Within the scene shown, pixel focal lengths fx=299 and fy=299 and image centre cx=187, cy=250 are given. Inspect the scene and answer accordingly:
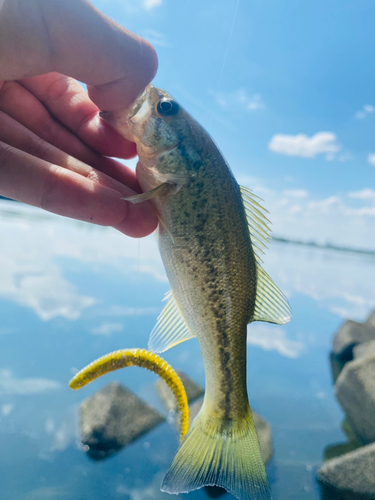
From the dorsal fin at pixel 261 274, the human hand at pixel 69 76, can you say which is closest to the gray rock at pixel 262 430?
the dorsal fin at pixel 261 274

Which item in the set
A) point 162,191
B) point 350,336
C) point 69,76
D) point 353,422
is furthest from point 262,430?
point 350,336

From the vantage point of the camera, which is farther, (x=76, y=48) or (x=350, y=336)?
(x=350, y=336)

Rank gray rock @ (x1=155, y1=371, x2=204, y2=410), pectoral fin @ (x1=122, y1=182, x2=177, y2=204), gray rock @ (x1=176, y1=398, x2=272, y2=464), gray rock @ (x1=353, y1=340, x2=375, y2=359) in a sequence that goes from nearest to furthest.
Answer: pectoral fin @ (x1=122, y1=182, x2=177, y2=204), gray rock @ (x1=176, y1=398, x2=272, y2=464), gray rock @ (x1=155, y1=371, x2=204, y2=410), gray rock @ (x1=353, y1=340, x2=375, y2=359)

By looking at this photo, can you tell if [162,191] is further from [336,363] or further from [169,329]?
[336,363]

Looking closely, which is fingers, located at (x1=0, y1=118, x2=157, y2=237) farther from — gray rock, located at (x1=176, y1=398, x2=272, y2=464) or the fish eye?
gray rock, located at (x1=176, y1=398, x2=272, y2=464)

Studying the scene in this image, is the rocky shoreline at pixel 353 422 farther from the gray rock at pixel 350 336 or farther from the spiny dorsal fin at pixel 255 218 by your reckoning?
the spiny dorsal fin at pixel 255 218

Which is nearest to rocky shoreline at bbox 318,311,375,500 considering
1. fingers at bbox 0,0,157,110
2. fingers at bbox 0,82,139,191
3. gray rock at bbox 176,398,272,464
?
gray rock at bbox 176,398,272,464

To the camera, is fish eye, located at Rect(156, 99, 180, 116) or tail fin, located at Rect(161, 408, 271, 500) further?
fish eye, located at Rect(156, 99, 180, 116)

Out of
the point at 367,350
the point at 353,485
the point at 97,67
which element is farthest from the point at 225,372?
the point at 367,350
